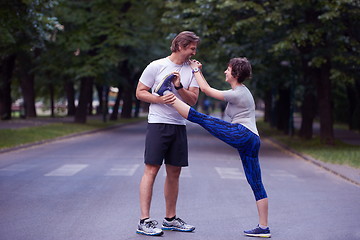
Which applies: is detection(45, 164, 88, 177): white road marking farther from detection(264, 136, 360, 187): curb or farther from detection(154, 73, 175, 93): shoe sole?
detection(154, 73, 175, 93): shoe sole

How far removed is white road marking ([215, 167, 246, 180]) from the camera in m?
11.8

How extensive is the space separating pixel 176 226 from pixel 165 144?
0.88 m

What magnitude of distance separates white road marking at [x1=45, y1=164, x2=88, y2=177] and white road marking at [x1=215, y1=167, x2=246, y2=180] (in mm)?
2733

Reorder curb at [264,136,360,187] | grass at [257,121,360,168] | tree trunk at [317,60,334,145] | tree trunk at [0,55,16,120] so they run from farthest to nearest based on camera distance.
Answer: tree trunk at [0,55,16,120] < tree trunk at [317,60,334,145] < grass at [257,121,360,168] < curb at [264,136,360,187]

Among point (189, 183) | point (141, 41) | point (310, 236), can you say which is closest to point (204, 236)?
point (310, 236)

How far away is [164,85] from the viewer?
6.00m

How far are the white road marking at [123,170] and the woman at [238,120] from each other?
589 cm

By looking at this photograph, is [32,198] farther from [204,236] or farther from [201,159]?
[201,159]

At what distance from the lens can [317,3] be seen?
1839 centimetres

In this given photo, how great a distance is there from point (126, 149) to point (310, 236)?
42.4 ft

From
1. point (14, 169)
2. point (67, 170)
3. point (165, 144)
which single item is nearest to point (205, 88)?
point (165, 144)

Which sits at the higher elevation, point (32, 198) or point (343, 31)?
point (343, 31)

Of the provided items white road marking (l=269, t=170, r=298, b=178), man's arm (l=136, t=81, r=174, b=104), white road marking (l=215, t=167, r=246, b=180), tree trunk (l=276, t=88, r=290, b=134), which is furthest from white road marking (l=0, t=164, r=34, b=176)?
tree trunk (l=276, t=88, r=290, b=134)

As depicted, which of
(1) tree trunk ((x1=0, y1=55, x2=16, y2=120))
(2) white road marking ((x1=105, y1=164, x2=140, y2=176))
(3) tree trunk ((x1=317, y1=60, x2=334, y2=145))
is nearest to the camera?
(2) white road marking ((x1=105, y1=164, x2=140, y2=176))
